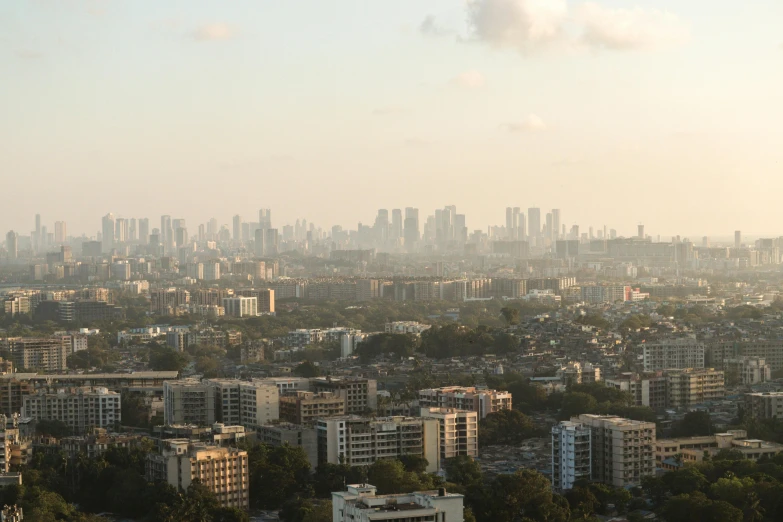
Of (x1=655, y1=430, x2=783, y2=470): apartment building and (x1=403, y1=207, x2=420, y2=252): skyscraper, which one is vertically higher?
(x1=403, y1=207, x2=420, y2=252): skyscraper

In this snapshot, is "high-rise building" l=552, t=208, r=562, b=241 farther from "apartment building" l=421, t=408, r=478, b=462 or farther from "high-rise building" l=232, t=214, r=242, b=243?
"apartment building" l=421, t=408, r=478, b=462

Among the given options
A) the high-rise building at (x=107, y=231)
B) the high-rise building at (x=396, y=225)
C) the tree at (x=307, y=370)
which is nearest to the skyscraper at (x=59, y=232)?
the high-rise building at (x=107, y=231)

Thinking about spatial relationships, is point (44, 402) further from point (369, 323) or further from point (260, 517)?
point (369, 323)

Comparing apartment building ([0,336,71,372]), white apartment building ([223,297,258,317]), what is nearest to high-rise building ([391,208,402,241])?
white apartment building ([223,297,258,317])

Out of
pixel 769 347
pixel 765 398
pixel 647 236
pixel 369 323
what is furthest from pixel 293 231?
pixel 765 398

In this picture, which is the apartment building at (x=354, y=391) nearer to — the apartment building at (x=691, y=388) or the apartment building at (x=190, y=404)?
the apartment building at (x=190, y=404)

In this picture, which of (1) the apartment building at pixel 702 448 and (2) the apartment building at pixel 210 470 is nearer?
(2) the apartment building at pixel 210 470

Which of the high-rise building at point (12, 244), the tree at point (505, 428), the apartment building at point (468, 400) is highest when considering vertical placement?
the high-rise building at point (12, 244)
